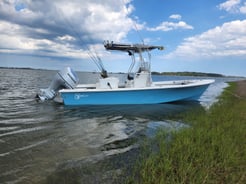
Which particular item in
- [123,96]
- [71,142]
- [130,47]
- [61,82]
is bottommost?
[71,142]

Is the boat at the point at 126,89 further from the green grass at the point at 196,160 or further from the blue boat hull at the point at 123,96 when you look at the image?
the green grass at the point at 196,160

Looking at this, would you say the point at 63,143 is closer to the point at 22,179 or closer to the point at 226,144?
the point at 22,179

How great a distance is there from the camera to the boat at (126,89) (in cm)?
1120

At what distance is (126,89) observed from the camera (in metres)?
11.0

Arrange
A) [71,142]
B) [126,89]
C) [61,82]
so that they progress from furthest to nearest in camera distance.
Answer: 1. [61,82]
2. [126,89]
3. [71,142]

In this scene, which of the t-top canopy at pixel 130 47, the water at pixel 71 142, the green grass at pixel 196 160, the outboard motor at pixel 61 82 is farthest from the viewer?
the outboard motor at pixel 61 82

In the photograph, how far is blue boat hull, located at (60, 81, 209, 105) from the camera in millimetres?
11203

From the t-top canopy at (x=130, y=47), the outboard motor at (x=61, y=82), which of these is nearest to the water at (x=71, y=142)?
the outboard motor at (x=61, y=82)

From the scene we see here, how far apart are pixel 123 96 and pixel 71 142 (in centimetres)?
591

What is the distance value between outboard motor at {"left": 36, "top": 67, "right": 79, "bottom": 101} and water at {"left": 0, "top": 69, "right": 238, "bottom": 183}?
2031 mm

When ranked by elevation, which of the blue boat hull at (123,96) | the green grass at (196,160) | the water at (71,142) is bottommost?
the water at (71,142)

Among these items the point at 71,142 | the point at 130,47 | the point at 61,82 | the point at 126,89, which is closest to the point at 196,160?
the point at 71,142

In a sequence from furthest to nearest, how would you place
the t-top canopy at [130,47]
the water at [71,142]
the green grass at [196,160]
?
the t-top canopy at [130,47]
the water at [71,142]
the green grass at [196,160]

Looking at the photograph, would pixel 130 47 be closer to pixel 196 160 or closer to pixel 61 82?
pixel 61 82
